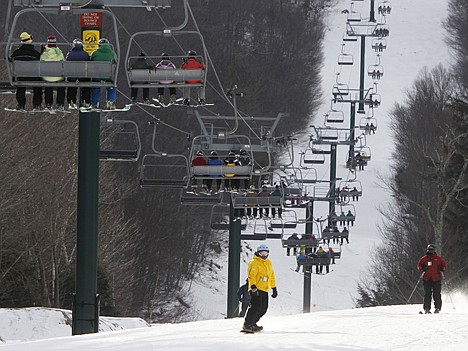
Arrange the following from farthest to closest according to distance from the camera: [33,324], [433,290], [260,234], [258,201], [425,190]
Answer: [425,190]
[260,234]
[258,201]
[33,324]
[433,290]

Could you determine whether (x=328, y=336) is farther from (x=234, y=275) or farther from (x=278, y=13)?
(x=278, y=13)

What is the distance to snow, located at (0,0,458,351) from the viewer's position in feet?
59.9

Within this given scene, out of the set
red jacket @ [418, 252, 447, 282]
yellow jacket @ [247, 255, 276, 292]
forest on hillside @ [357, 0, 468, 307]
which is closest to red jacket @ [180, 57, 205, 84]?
yellow jacket @ [247, 255, 276, 292]

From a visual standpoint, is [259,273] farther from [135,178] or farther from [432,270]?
[135,178]

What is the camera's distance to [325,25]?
119m

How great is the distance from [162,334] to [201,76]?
491 centimetres

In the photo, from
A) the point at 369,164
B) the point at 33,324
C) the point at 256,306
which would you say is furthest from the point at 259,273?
the point at 369,164

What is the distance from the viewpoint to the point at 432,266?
77.8 ft

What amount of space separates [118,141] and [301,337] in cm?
4370

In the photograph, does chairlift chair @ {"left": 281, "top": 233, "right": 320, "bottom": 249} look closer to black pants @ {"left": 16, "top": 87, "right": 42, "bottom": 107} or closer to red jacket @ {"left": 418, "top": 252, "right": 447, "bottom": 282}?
red jacket @ {"left": 418, "top": 252, "right": 447, "bottom": 282}

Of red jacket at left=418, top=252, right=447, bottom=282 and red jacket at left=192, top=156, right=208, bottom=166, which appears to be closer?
red jacket at left=418, top=252, right=447, bottom=282

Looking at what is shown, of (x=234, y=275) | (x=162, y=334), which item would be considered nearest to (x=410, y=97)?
(x=234, y=275)

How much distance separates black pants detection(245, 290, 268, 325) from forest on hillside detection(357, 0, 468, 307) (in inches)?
872

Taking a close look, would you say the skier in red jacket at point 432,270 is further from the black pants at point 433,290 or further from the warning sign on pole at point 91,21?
the warning sign on pole at point 91,21
